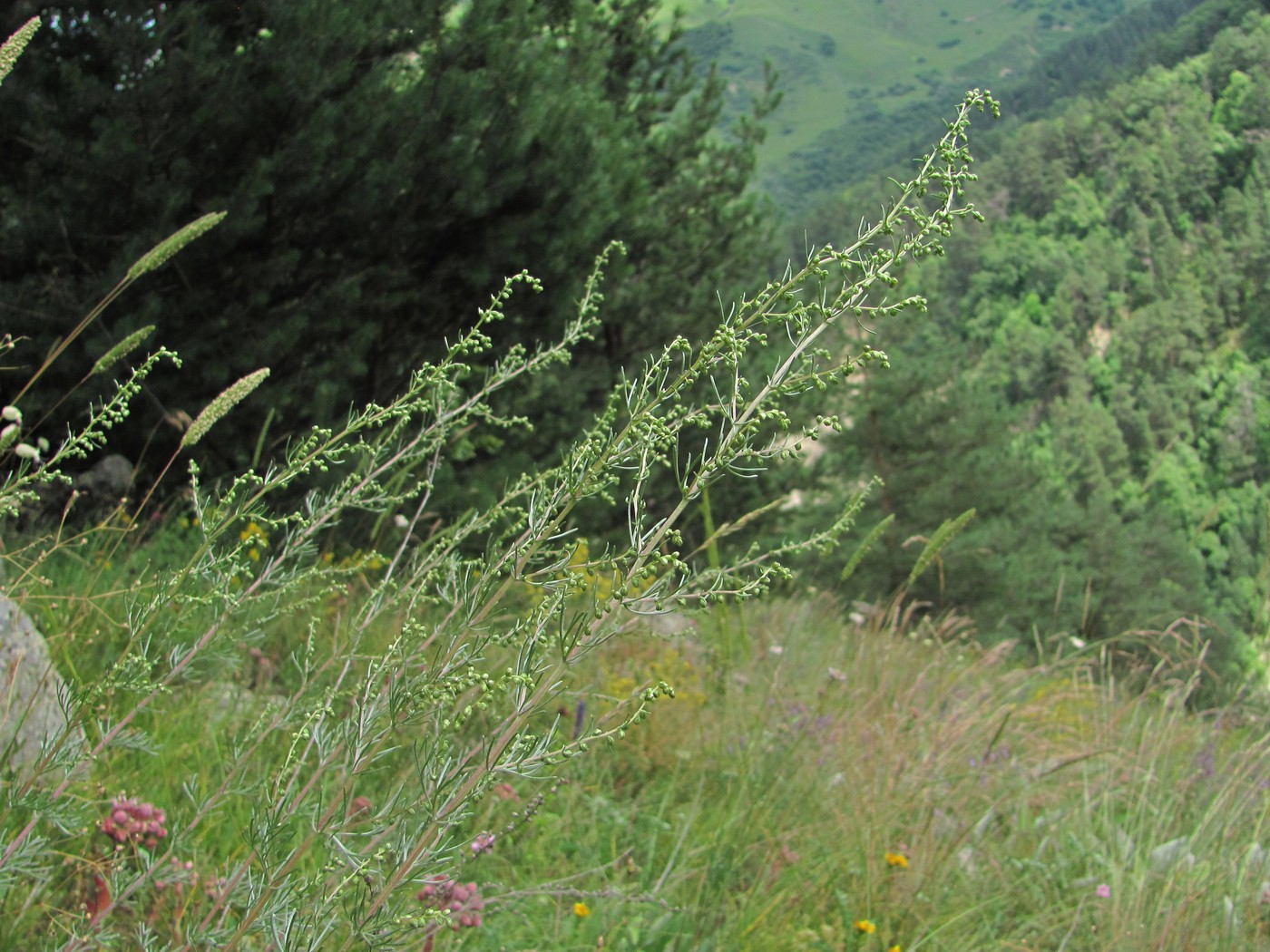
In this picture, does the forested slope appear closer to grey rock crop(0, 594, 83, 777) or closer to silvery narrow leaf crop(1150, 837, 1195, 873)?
silvery narrow leaf crop(1150, 837, 1195, 873)

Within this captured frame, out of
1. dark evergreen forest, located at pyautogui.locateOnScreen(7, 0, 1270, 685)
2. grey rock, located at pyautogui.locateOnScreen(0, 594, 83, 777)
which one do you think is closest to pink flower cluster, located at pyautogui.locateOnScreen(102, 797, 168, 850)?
grey rock, located at pyautogui.locateOnScreen(0, 594, 83, 777)

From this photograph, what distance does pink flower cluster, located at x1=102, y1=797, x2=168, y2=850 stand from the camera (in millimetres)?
1646

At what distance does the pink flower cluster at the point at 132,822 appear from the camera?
5.40 feet

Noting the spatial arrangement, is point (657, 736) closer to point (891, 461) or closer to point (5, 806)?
point (5, 806)

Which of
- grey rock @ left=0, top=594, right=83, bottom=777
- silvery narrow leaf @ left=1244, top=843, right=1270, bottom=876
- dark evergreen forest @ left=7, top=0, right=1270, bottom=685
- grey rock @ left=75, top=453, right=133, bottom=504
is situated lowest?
silvery narrow leaf @ left=1244, top=843, right=1270, bottom=876

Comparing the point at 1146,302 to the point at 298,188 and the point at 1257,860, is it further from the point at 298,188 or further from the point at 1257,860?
the point at 1257,860

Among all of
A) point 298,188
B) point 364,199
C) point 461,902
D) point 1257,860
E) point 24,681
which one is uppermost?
point 298,188

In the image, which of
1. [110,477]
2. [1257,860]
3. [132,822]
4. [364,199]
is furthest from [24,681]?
[364,199]

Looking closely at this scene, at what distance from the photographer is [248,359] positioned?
5125 mm

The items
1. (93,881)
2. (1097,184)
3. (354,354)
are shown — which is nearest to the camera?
(93,881)

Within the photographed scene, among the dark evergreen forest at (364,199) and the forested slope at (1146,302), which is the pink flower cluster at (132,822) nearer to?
the dark evergreen forest at (364,199)

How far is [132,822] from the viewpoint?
65.9 inches

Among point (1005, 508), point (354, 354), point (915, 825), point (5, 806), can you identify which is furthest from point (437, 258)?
point (1005, 508)

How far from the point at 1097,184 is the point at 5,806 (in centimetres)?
11297
